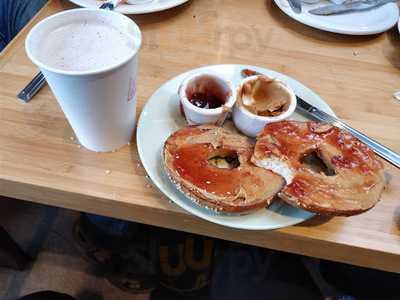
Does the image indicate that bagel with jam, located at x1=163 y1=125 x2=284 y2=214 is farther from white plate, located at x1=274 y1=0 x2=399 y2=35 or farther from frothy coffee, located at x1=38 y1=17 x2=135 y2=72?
white plate, located at x1=274 y1=0 x2=399 y2=35

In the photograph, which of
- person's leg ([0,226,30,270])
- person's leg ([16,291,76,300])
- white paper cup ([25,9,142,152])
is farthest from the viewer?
person's leg ([0,226,30,270])

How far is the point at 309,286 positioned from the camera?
725 millimetres

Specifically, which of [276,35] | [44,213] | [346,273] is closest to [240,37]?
[276,35]

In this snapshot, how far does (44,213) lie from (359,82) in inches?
40.0

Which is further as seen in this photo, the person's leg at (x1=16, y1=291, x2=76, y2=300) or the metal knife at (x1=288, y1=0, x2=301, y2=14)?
the metal knife at (x1=288, y1=0, x2=301, y2=14)

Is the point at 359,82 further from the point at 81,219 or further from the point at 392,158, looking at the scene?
the point at 81,219

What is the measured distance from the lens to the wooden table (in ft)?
1.59

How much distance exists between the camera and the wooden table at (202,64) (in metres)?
0.49

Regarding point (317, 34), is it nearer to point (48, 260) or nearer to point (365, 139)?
point (365, 139)

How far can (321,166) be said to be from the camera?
0.51 meters

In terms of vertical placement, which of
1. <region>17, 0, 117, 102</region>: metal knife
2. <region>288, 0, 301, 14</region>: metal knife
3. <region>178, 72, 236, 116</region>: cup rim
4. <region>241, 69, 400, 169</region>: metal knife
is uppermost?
<region>288, 0, 301, 14</region>: metal knife

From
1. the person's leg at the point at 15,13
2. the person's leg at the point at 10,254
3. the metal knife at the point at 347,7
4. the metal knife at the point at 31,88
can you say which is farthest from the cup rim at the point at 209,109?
the person's leg at the point at 10,254

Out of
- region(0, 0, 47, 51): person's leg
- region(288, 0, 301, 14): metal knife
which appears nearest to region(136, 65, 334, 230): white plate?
region(288, 0, 301, 14): metal knife

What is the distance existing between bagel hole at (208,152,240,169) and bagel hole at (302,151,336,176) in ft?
0.31
